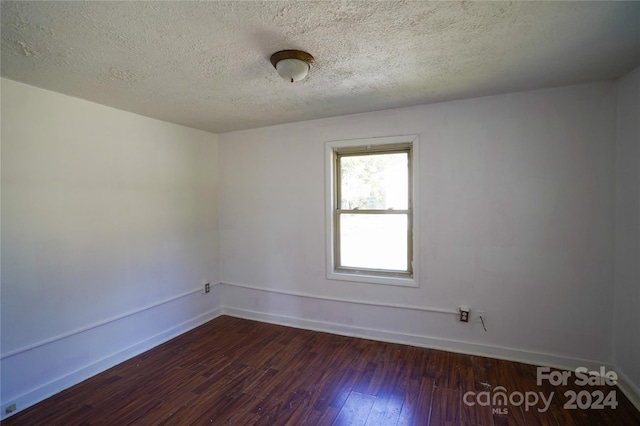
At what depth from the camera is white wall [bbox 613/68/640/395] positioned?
2.09 meters

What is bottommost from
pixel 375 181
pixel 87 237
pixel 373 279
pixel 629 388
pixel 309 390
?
pixel 309 390

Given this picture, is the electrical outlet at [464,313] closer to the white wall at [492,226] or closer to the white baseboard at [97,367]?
the white wall at [492,226]

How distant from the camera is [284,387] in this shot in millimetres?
2326

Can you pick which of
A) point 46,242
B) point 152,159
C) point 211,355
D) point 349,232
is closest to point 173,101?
point 152,159

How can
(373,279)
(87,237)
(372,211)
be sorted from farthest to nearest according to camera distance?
(372,211), (373,279), (87,237)

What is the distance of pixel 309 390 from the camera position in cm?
229

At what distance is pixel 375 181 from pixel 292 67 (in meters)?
1.73

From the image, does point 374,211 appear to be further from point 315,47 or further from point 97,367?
point 97,367

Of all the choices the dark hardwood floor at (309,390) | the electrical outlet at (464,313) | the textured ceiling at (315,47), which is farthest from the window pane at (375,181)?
the dark hardwood floor at (309,390)

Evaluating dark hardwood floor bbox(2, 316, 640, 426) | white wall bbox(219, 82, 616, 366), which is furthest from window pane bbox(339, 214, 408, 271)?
dark hardwood floor bbox(2, 316, 640, 426)

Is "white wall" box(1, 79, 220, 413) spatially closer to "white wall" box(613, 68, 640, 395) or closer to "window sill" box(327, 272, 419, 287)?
"window sill" box(327, 272, 419, 287)

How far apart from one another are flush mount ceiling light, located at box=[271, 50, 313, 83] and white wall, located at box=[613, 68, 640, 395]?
2.40 m

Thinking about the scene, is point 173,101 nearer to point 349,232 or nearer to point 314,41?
point 314,41

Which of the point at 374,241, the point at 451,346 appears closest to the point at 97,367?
the point at 374,241
